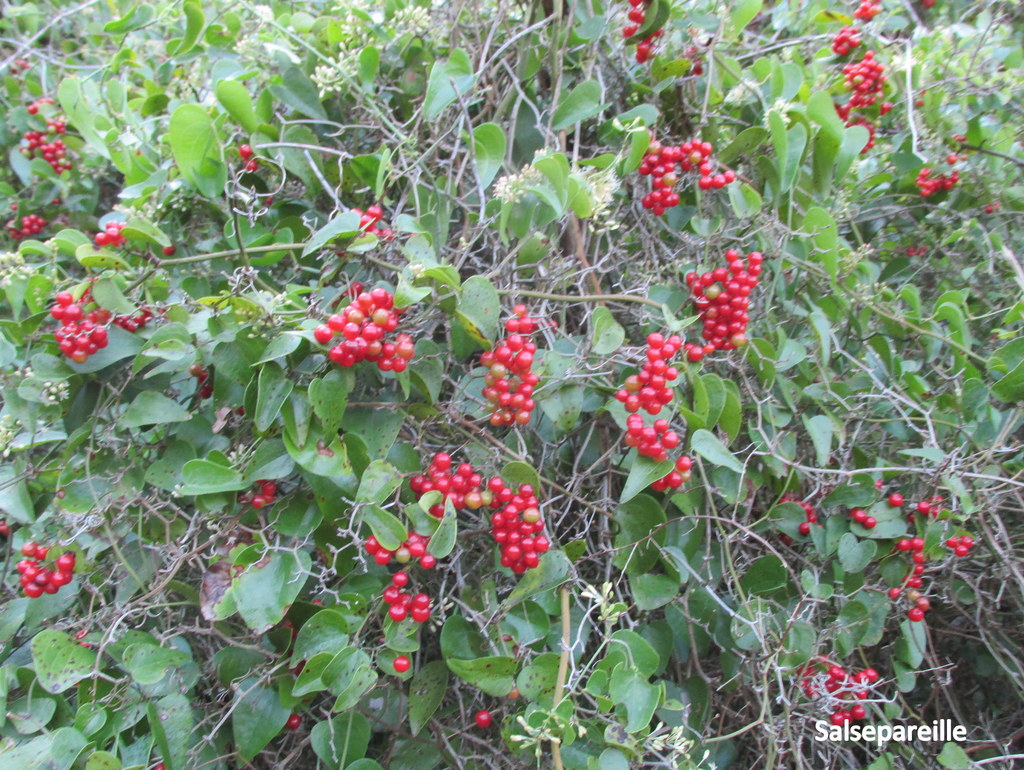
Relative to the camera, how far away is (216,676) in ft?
3.17

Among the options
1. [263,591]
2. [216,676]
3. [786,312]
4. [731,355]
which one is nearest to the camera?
[263,591]

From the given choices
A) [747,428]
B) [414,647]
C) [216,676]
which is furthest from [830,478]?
[216,676]

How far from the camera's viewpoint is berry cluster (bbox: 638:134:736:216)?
3.67 ft

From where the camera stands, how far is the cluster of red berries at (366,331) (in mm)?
816

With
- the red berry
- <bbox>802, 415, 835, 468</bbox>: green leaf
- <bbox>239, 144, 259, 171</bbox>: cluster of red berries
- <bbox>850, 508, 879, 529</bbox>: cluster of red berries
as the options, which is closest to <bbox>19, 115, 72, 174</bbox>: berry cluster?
<bbox>239, 144, 259, 171</bbox>: cluster of red berries

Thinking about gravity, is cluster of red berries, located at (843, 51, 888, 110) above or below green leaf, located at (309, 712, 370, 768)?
above

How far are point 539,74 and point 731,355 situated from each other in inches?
23.8

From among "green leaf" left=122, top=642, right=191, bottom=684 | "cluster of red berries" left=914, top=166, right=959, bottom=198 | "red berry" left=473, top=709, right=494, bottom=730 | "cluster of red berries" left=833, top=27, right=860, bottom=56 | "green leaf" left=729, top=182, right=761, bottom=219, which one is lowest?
"red berry" left=473, top=709, right=494, bottom=730

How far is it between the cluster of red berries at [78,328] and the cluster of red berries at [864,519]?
3.73 ft

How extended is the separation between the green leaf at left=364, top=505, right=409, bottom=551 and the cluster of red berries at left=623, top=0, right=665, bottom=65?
0.89m

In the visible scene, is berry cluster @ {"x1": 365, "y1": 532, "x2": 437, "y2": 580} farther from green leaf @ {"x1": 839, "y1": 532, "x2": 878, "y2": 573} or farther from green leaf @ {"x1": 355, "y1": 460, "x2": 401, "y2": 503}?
green leaf @ {"x1": 839, "y1": 532, "x2": 878, "y2": 573}

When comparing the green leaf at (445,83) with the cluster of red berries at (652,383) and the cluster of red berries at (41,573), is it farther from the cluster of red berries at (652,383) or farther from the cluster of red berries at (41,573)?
the cluster of red berries at (41,573)

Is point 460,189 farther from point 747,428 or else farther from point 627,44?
point 747,428

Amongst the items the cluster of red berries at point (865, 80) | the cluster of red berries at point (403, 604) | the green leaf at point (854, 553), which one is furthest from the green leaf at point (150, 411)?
the cluster of red berries at point (865, 80)
